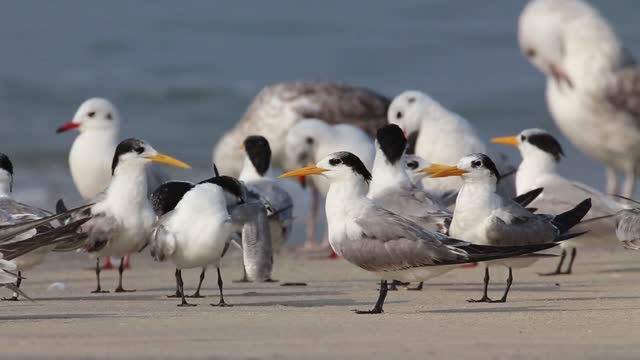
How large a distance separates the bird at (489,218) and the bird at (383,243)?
648 mm

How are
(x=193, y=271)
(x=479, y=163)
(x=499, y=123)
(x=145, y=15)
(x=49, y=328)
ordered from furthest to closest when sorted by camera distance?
(x=145, y=15) < (x=499, y=123) < (x=193, y=271) < (x=479, y=163) < (x=49, y=328)

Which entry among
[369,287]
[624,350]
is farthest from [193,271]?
[624,350]

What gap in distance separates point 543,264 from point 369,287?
216 cm

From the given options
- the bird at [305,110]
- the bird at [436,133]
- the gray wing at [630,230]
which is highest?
the bird at [305,110]

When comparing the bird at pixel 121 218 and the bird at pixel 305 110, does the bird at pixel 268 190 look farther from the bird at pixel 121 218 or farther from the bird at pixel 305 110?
the bird at pixel 305 110

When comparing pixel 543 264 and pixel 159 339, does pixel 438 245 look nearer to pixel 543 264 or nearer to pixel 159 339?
pixel 159 339

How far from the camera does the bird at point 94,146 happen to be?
967 centimetres

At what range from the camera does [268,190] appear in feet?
28.7

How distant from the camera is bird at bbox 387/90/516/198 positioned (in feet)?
32.8

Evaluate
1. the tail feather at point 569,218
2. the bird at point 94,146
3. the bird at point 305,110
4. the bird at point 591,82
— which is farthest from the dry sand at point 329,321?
the bird at point 305,110

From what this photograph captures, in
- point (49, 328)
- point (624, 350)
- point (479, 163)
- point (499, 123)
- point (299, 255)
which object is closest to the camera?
point (624, 350)

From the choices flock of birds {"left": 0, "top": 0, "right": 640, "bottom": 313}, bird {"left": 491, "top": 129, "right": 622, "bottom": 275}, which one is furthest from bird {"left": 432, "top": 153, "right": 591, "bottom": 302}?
bird {"left": 491, "top": 129, "right": 622, "bottom": 275}

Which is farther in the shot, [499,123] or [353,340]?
[499,123]

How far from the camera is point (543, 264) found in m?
9.22
